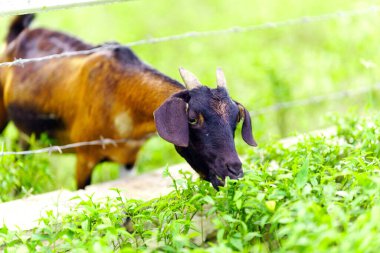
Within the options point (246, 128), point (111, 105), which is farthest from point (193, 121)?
point (111, 105)

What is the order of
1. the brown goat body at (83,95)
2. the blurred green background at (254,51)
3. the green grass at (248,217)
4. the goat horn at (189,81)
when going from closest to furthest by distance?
1. the green grass at (248,217)
2. the goat horn at (189,81)
3. the brown goat body at (83,95)
4. the blurred green background at (254,51)

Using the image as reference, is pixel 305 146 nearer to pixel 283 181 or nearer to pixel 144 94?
pixel 283 181

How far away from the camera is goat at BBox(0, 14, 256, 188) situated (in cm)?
431

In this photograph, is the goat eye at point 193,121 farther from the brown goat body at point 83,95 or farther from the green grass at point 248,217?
the brown goat body at point 83,95

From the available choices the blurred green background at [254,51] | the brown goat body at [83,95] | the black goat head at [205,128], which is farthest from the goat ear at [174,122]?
the blurred green background at [254,51]

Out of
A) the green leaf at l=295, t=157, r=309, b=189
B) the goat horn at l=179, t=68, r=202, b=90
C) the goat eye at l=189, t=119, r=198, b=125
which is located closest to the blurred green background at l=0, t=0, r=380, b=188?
the goat horn at l=179, t=68, r=202, b=90

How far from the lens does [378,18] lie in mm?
9531

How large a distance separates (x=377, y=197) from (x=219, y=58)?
22.5ft

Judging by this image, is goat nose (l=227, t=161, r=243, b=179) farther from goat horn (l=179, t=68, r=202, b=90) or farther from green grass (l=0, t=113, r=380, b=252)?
goat horn (l=179, t=68, r=202, b=90)

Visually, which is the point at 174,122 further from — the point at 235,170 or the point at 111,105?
the point at 111,105

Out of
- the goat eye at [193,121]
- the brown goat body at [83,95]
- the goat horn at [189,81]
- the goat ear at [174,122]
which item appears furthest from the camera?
the brown goat body at [83,95]

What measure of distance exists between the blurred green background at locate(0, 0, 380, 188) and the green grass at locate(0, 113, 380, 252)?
2.19m

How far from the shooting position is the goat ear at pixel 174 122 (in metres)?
4.25

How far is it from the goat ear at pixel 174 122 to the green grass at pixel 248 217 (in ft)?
0.99
